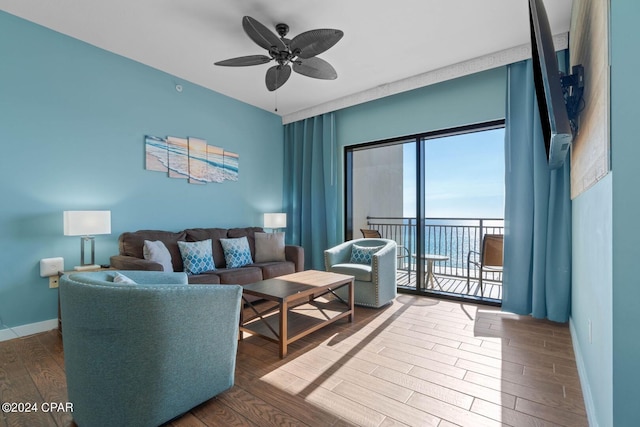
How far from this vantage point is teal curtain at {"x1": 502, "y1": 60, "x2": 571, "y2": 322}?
116 inches

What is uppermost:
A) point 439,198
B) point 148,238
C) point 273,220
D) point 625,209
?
point 439,198

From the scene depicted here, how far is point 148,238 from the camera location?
10.6ft

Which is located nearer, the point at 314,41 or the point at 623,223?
the point at 623,223

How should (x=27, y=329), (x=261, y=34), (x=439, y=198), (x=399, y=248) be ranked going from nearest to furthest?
(x=261, y=34), (x=27, y=329), (x=439, y=198), (x=399, y=248)

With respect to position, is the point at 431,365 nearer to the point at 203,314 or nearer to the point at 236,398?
the point at 236,398

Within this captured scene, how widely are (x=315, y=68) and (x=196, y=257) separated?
7.79ft

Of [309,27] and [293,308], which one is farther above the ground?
[309,27]

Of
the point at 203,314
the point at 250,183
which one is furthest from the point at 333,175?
the point at 203,314

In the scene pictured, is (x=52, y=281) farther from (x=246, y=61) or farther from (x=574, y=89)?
(x=574, y=89)

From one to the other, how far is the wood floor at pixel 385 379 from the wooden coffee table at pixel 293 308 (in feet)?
0.40

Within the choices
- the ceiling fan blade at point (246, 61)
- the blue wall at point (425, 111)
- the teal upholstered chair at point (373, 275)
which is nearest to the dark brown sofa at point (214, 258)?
the teal upholstered chair at point (373, 275)

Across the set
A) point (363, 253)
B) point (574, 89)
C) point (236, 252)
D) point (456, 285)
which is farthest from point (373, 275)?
point (574, 89)

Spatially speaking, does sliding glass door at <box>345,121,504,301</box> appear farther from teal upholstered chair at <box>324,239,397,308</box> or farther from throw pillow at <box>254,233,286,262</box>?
throw pillow at <box>254,233,286,262</box>

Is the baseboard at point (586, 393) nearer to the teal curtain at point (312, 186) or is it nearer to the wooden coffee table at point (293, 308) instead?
the wooden coffee table at point (293, 308)
